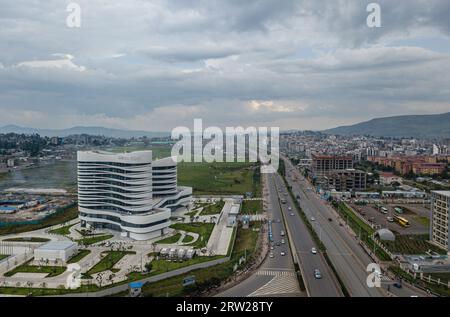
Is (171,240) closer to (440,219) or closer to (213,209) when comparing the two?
(213,209)

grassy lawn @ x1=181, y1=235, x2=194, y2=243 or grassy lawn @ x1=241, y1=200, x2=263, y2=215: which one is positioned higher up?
grassy lawn @ x1=241, y1=200, x2=263, y2=215

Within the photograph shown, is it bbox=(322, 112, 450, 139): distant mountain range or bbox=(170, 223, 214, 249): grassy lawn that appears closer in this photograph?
bbox=(170, 223, 214, 249): grassy lawn

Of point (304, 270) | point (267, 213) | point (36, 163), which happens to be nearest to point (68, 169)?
point (36, 163)

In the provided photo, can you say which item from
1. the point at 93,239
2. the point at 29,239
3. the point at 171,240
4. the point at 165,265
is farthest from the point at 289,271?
the point at 29,239

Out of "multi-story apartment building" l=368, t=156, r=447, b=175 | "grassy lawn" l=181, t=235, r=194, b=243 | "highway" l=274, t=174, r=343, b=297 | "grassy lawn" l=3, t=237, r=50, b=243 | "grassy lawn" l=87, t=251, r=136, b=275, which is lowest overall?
"grassy lawn" l=87, t=251, r=136, b=275

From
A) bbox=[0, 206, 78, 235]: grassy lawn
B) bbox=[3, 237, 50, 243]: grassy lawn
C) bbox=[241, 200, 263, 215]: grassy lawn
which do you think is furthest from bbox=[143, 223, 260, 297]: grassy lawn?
bbox=[0, 206, 78, 235]: grassy lawn

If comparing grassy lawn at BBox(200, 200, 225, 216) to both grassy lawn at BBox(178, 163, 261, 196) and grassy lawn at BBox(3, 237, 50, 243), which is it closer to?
grassy lawn at BBox(178, 163, 261, 196)

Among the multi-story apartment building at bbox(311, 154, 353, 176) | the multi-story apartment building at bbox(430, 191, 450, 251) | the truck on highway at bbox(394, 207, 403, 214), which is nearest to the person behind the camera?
the multi-story apartment building at bbox(430, 191, 450, 251)
